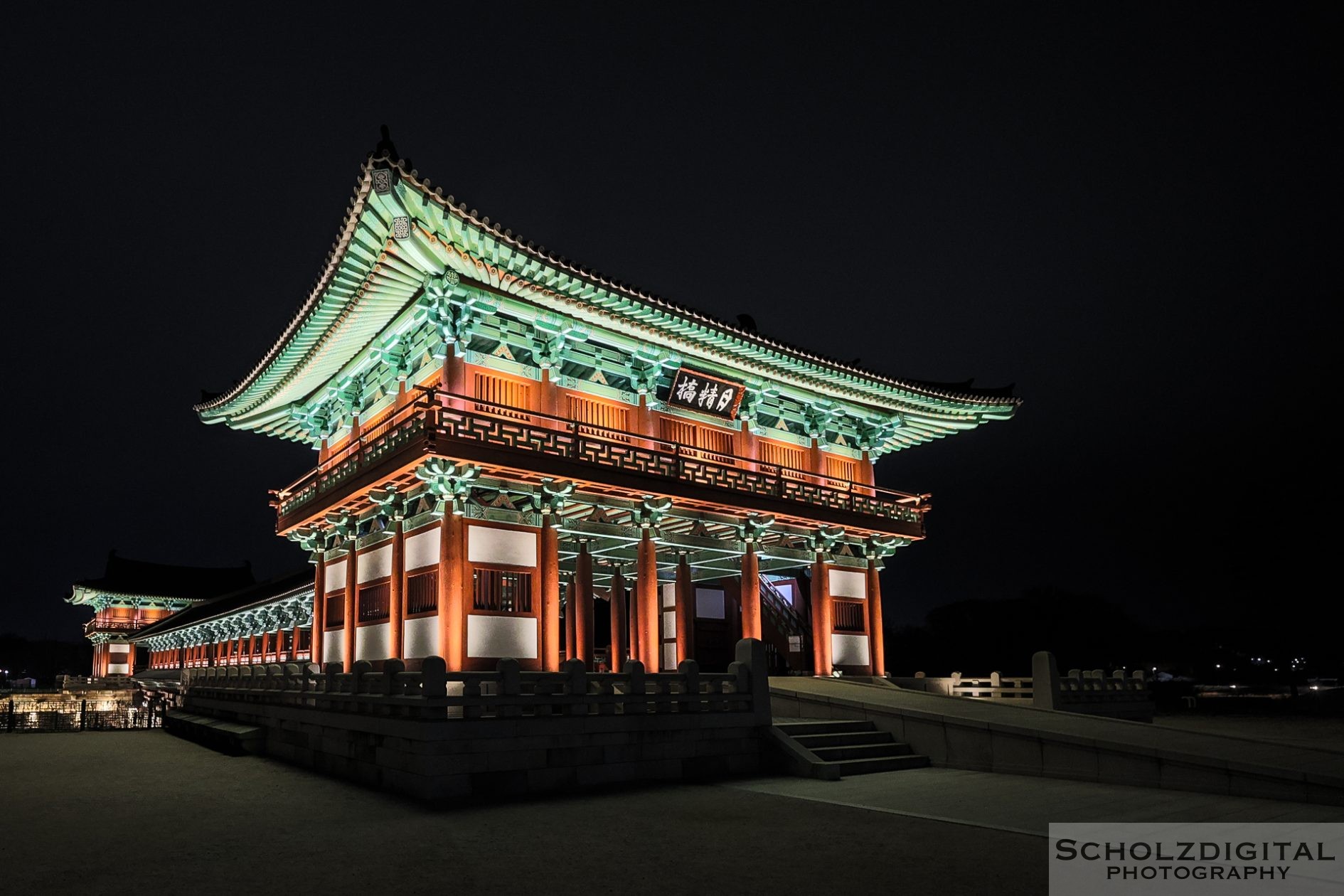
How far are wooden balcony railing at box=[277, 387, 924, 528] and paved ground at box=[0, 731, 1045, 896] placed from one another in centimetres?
786

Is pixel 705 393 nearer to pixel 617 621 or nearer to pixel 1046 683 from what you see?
pixel 617 621

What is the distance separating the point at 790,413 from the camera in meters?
28.3

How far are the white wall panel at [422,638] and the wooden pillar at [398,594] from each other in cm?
36

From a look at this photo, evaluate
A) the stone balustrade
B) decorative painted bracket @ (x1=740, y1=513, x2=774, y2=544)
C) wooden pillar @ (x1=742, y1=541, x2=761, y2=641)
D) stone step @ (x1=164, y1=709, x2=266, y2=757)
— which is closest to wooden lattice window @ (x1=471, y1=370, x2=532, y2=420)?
the stone balustrade

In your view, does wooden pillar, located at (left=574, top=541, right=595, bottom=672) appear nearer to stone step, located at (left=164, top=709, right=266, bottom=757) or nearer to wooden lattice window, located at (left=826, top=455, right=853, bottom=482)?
stone step, located at (left=164, top=709, right=266, bottom=757)

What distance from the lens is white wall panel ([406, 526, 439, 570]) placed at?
20.2m

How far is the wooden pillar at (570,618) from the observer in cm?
2503

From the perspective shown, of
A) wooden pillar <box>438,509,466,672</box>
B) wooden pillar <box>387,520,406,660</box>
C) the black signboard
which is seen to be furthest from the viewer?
the black signboard

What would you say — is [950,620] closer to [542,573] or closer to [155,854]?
[542,573]

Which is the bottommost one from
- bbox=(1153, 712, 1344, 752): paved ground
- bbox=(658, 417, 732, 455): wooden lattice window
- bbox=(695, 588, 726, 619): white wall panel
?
bbox=(1153, 712, 1344, 752): paved ground

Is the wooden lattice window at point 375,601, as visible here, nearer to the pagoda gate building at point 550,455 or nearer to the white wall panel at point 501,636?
the pagoda gate building at point 550,455

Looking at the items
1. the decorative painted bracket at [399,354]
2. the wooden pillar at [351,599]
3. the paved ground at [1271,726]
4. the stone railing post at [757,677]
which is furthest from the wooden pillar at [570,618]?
the paved ground at [1271,726]

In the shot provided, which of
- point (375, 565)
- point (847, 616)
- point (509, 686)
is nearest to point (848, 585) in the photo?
point (847, 616)

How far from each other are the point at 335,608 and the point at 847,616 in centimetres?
1524
